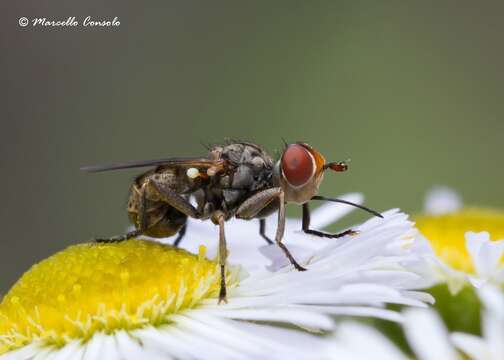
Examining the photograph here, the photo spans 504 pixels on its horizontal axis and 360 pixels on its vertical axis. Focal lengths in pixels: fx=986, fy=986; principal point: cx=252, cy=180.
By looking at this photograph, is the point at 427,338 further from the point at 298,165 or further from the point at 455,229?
the point at 455,229

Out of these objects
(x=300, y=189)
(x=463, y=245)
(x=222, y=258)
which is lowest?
(x=463, y=245)

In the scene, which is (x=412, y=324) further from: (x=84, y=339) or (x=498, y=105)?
(x=498, y=105)

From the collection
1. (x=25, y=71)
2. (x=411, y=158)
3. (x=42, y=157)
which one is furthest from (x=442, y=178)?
(x=25, y=71)

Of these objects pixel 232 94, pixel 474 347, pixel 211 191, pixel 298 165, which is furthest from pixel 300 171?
pixel 232 94

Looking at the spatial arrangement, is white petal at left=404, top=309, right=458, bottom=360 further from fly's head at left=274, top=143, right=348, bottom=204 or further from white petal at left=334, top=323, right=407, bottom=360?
fly's head at left=274, top=143, right=348, bottom=204

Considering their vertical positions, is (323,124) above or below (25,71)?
below

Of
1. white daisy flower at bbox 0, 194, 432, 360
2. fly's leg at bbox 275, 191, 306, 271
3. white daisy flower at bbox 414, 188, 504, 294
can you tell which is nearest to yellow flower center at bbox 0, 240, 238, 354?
white daisy flower at bbox 0, 194, 432, 360

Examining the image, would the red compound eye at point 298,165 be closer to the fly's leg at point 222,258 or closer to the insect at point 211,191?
the insect at point 211,191
